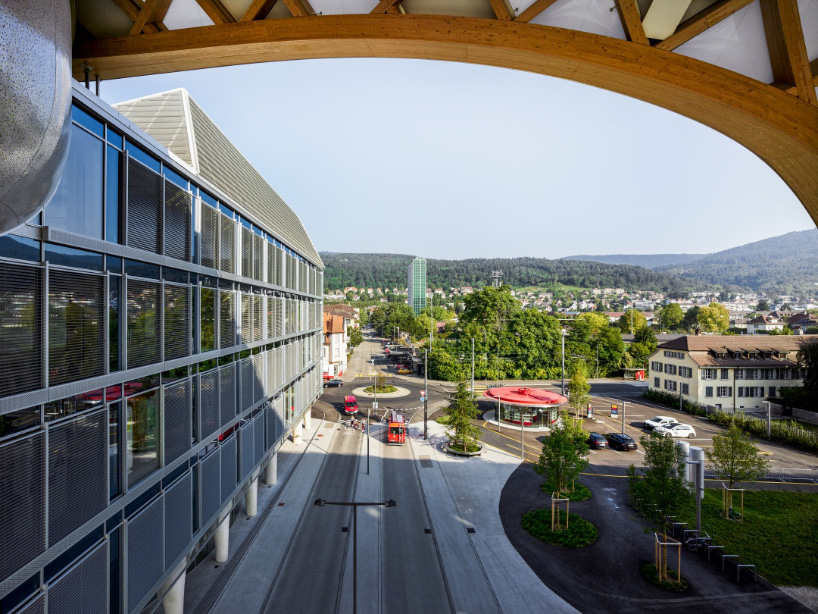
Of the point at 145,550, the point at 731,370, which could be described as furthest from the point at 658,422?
the point at 145,550

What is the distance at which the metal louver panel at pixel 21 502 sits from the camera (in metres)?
6.61

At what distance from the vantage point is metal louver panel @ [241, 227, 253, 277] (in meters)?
17.6

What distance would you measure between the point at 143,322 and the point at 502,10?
971 cm

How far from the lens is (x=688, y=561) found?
1755 centimetres

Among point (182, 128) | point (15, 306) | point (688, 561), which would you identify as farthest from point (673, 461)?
point (182, 128)

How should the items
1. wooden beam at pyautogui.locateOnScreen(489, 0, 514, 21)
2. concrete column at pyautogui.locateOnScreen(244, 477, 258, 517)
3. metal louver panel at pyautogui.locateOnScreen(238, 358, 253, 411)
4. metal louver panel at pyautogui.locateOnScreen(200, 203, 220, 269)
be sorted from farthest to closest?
concrete column at pyautogui.locateOnScreen(244, 477, 258, 517), metal louver panel at pyautogui.locateOnScreen(238, 358, 253, 411), metal louver panel at pyautogui.locateOnScreen(200, 203, 220, 269), wooden beam at pyautogui.locateOnScreen(489, 0, 514, 21)

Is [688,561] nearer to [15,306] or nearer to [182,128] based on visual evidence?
[15,306]

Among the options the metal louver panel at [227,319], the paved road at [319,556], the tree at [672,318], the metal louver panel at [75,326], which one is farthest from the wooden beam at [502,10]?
the tree at [672,318]

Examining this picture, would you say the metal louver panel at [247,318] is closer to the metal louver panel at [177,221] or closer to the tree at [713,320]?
the metal louver panel at [177,221]

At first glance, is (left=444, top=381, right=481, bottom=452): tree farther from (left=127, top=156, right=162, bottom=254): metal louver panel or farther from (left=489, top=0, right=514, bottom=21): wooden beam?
(left=489, top=0, right=514, bottom=21): wooden beam

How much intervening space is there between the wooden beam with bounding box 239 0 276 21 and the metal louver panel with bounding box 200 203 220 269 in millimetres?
10594

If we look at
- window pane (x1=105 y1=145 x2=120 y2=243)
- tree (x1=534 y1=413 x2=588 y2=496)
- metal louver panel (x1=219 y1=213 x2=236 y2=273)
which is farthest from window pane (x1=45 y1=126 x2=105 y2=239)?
tree (x1=534 y1=413 x2=588 y2=496)

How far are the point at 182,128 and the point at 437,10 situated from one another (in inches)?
556

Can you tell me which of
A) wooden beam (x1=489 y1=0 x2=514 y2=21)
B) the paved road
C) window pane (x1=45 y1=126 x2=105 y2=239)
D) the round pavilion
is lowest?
the paved road
